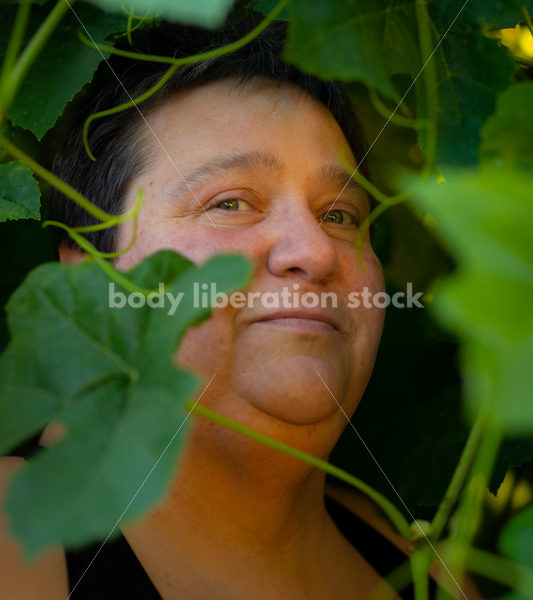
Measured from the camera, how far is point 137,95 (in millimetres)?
1052

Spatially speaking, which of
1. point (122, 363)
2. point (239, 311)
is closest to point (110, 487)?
point (122, 363)

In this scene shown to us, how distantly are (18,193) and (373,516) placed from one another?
2.77ft

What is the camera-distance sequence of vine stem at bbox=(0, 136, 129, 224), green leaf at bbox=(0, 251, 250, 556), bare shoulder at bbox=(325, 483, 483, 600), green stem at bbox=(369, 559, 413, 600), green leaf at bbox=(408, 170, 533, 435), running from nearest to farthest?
green leaf at bbox=(408, 170, 533, 435) → green leaf at bbox=(0, 251, 250, 556) → vine stem at bbox=(0, 136, 129, 224) → green stem at bbox=(369, 559, 413, 600) → bare shoulder at bbox=(325, 483, 483, 600)

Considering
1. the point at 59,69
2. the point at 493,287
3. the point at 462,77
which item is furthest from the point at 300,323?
the point at 493,287

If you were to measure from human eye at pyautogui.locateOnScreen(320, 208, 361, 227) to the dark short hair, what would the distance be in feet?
0.45

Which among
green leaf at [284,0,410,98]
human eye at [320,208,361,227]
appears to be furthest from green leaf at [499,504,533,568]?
human eye at [320,208,361,227]

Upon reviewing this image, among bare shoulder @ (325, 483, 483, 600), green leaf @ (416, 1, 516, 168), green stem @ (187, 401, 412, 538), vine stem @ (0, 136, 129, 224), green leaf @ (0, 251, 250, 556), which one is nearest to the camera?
green leaf @ (0, 251, 250, 556)

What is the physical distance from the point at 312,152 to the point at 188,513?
50 cm

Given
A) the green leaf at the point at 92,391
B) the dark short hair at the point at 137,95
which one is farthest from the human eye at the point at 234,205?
the green leaf at the point at 92,391

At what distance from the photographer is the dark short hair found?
102 centimetres

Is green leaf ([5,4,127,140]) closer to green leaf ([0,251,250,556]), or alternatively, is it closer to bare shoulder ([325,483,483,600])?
green leaf ([0,251,250,556])

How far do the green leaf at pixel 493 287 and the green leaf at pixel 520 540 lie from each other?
0.54 ft

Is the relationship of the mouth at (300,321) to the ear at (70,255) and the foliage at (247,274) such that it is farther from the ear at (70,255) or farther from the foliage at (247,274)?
the ear at (70,255)

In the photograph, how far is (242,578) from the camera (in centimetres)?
98
